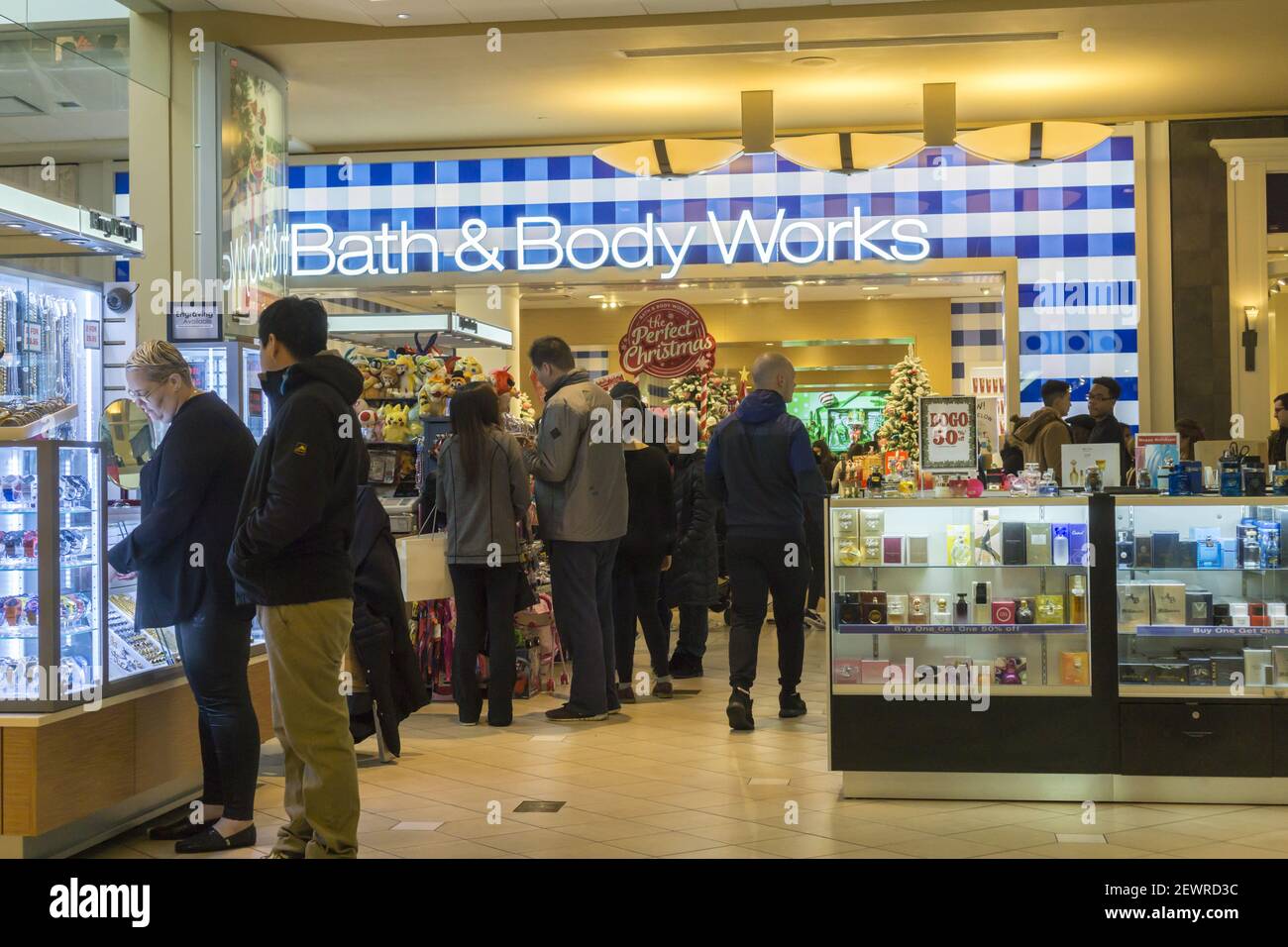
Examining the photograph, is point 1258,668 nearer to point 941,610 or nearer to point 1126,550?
point 1126,550

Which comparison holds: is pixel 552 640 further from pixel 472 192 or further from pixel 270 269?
pixel 472 192

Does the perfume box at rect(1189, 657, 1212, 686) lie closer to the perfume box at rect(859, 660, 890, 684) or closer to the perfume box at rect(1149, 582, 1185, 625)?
the perfume box at rect(1149, 582, 1185, 625)

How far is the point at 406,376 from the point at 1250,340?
653cm

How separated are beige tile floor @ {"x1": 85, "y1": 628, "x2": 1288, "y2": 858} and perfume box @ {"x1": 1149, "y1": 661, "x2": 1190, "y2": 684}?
1.49 ft

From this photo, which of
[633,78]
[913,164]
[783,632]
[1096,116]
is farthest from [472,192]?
[783,632]

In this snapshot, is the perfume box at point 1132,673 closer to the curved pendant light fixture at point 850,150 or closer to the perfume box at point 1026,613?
the perfume box at point 1026,613

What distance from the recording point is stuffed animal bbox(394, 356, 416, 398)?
25.4 feet

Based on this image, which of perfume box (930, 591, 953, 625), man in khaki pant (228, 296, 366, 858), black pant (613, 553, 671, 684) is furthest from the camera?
black pant (613, 553, 671, 684)

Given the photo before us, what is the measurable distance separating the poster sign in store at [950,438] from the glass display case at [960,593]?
20 cm

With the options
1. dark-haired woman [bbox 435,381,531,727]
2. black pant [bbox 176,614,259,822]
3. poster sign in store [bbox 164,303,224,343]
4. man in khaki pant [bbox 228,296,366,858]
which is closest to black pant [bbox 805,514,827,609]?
dark-haired woman [bbox 435,381,531,727]

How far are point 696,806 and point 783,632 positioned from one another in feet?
5.83

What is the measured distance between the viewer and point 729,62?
872 centimetres

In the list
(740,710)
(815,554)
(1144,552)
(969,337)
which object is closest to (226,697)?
(740,710)

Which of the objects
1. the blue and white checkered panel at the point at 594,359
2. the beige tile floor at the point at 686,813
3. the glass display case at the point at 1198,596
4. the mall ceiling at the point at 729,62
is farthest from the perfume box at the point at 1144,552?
the blue and white checkered panel at the point at 594,359
